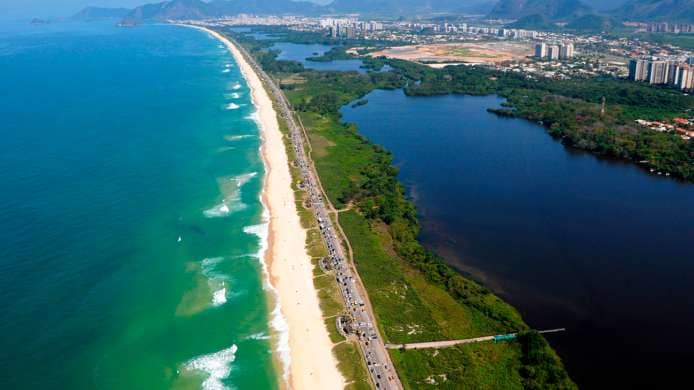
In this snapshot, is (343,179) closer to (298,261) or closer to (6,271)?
(298,261)

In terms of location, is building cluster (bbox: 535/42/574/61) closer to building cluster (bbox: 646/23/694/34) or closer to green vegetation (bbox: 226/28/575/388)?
building cluster (bbox: 646/23/694/34)

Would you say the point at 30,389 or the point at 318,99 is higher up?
the point at 318,99

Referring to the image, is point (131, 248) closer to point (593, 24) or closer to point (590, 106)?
point (590, 106)

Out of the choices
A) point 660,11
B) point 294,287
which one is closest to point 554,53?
point 660,11

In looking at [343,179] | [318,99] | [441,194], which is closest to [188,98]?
[318,99]

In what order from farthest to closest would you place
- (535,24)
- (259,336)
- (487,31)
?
(535,24), (487,31), (259,336)
